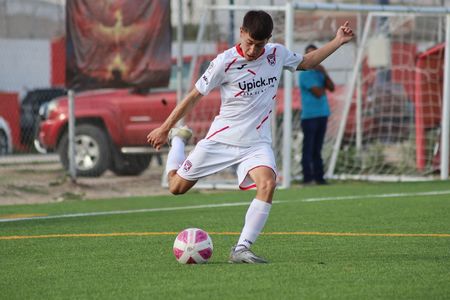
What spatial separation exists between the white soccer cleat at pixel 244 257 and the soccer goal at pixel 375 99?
386 inches

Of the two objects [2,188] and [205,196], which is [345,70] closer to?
[205,196]

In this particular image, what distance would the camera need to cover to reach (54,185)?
1834 centimetres

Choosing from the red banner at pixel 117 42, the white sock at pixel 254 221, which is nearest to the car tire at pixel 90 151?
the red banner at pixel 117 42

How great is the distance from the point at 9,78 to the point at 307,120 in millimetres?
13012

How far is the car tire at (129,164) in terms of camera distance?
20688mm

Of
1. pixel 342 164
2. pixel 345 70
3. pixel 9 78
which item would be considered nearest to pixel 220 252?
pixel 342 164

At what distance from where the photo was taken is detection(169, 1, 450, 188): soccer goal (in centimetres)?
1927

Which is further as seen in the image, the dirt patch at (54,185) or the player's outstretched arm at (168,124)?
the dirt patch at (54,185)

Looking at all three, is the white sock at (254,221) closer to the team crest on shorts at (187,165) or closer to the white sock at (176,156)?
the team crest on shorts at (187,165)

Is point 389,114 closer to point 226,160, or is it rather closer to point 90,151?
point 90,151

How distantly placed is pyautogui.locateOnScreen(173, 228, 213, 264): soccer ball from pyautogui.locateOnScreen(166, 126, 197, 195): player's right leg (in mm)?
639

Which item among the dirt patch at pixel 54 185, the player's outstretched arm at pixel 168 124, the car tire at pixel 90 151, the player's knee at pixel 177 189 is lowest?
the dirt patch at pixel 54 185

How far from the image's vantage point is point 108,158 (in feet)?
66.7

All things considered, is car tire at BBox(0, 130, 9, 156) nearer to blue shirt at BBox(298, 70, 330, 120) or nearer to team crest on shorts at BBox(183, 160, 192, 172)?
blue shirt at BBox(298, 70, 330, 120)
